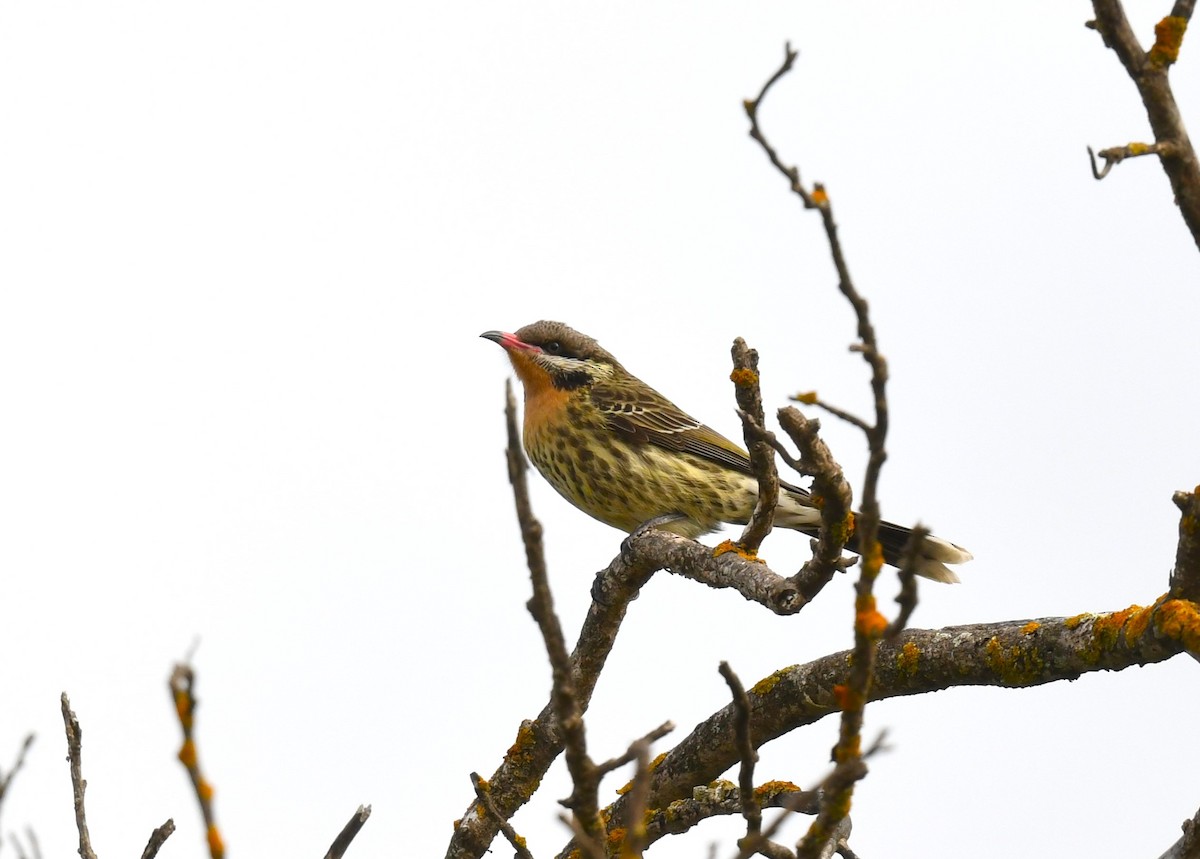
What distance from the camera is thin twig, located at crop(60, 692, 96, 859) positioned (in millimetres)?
3051

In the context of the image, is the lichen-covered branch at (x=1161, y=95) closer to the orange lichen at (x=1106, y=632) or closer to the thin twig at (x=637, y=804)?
the orange lichen at (x=1106, y=632)

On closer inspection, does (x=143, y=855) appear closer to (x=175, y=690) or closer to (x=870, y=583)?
(x=175, y=690)

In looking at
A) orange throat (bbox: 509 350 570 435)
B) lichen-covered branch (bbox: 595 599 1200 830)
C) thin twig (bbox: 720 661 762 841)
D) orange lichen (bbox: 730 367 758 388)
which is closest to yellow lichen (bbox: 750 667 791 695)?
lichen-covered branch (bbox: 595 599 1200 830)

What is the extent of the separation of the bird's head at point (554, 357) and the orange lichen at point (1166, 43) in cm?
625

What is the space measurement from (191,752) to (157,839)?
44.2 inches

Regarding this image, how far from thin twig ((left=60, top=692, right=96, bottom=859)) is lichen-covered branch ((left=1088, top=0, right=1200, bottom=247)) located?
99.9 inches

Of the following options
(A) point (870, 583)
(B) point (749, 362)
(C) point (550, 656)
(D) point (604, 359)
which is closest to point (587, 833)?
(C) point (550, 656)

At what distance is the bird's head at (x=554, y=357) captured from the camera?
364 inches

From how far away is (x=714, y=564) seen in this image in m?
5.04

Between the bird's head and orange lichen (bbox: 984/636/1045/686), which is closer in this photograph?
orange lichen (bbox: 984/636/1045/686)

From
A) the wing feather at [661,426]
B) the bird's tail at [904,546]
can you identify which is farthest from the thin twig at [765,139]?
the wing feather at [661,426]

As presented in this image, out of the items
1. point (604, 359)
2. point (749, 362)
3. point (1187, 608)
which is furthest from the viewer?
point (604, 359)

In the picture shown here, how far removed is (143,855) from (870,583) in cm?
160

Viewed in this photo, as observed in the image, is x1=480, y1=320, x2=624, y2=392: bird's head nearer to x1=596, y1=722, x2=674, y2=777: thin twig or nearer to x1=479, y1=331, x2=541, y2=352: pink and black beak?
x1=479, y1=331, x2=541, y2=352: pink and black beak
